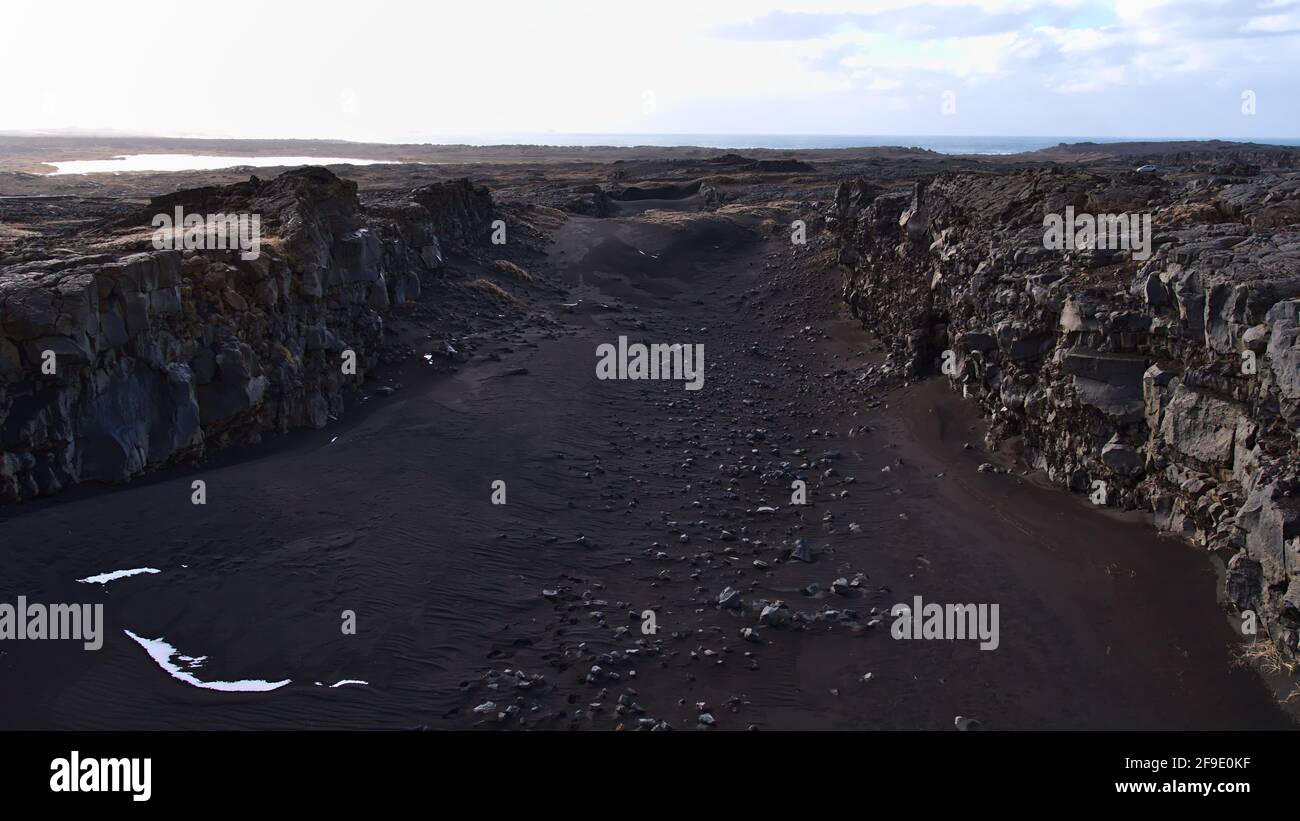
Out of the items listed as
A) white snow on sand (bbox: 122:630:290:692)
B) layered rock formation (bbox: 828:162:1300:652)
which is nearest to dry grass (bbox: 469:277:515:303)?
layered rock formation (bbox: 828:162:1300:652)

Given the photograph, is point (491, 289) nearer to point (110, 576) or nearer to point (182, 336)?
point (182, 336)

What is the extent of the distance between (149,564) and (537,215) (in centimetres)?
3192

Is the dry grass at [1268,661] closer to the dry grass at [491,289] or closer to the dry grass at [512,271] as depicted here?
the dry grass at [491,289]

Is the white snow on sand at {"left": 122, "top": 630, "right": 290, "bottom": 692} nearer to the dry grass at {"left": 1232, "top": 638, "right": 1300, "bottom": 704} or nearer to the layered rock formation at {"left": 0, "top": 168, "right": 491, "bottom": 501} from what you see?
the layered rock formation at {"left": 0, "top": 168, "right": 491, "bottom": 501}

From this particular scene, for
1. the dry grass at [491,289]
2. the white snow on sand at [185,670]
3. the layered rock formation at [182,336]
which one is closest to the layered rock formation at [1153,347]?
the white snow on sand at [185,670]

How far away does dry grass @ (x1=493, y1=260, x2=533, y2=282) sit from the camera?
30.6 m

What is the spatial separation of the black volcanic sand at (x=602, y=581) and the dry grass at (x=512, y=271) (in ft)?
37.6

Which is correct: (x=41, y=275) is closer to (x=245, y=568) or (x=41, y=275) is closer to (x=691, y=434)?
(x=245, y=568)

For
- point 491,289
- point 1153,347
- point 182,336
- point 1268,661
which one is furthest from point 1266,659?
point 491,289

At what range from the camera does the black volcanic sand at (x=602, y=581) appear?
376 inches

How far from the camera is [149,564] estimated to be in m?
11.8

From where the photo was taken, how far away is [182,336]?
50.1ft

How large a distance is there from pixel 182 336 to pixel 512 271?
16.3 m
